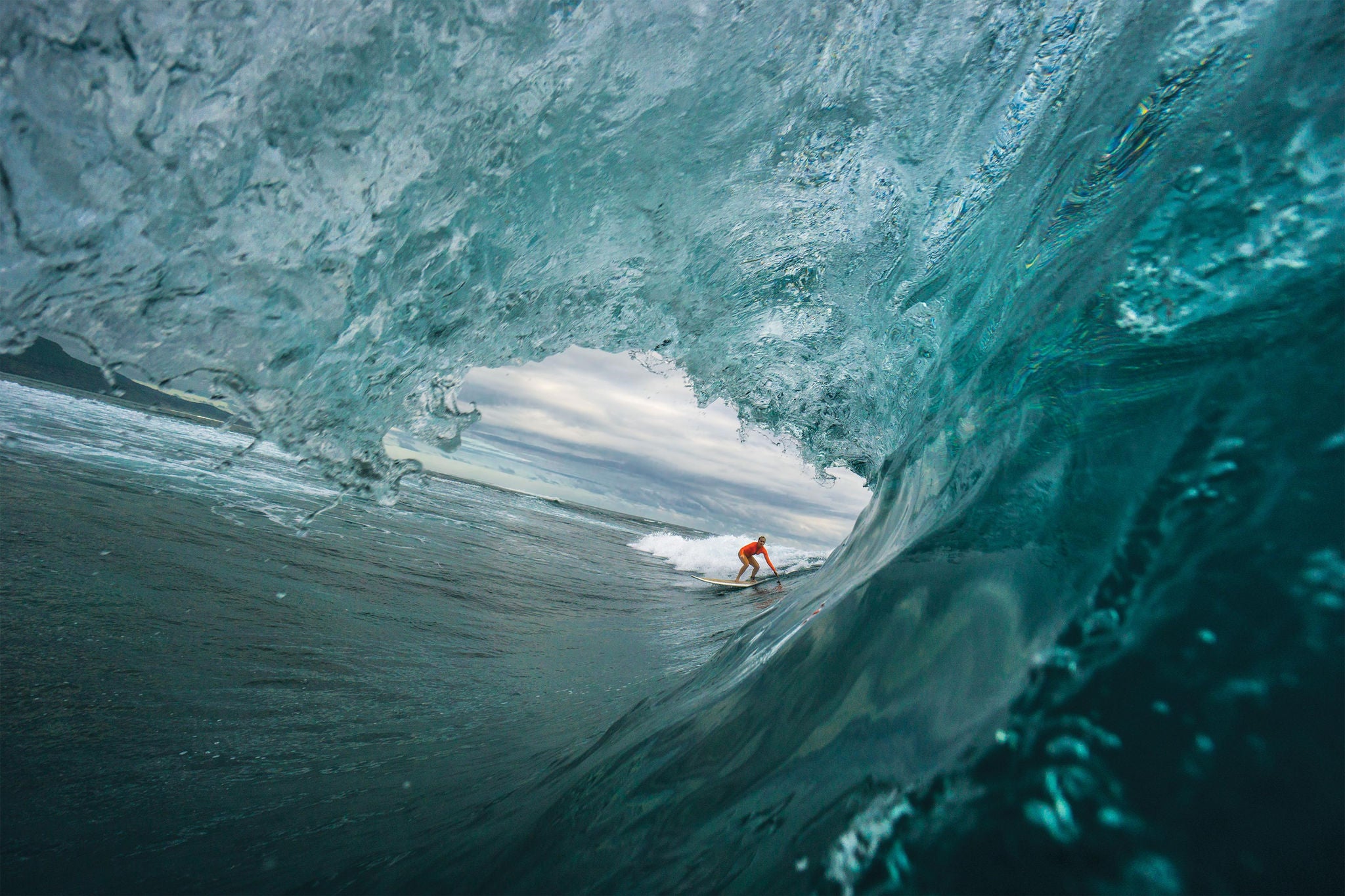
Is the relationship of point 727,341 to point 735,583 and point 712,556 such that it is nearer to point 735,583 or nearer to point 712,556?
point 735,583

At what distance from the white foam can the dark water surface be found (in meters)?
7.70

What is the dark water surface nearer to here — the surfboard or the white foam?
the surfboard

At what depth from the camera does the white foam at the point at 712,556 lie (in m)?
15.2

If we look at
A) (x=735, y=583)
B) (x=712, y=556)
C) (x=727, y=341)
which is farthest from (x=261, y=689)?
(x=712, y=556)

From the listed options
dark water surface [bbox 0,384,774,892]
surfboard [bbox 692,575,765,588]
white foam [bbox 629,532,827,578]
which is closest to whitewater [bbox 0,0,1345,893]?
dark water surface [bbox 0,384,774,892]

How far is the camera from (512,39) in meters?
2.73

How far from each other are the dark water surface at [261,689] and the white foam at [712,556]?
7.70 metres

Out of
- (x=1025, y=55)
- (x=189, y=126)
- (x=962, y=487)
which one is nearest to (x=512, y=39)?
(x=189, y=126)

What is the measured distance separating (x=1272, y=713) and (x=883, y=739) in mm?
633

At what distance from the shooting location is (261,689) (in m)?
2.92

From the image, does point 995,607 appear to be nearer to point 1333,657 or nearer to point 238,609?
point 1333,657

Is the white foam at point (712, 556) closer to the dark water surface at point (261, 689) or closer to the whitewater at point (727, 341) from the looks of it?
the dark water surface at point (261, 689)

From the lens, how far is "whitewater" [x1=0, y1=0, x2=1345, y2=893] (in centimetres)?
86

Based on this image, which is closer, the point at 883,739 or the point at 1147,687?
the point at 1147,687
